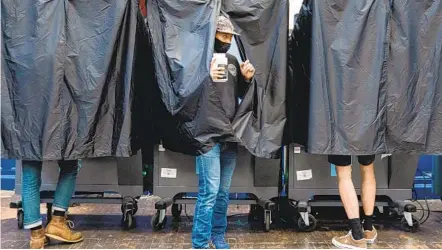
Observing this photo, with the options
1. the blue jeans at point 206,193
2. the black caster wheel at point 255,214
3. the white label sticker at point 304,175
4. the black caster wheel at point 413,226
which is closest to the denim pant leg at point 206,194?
the blue jeans at point 206,193

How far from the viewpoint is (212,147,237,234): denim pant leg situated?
3232 mm

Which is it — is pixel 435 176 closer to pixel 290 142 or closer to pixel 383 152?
pixel 383 152

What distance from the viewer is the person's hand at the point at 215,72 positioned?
3029 millimetres

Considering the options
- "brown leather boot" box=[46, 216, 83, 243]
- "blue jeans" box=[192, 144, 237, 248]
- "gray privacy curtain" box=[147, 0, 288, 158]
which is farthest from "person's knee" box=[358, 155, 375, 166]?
"brown leather boot" box=[46, 216, 83, 243]

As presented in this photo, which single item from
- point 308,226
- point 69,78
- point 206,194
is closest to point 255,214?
point 308,226

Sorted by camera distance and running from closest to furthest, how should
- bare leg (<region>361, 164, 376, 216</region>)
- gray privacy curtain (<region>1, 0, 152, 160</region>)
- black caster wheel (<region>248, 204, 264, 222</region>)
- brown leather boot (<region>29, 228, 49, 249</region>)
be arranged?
gray privacy curtain (<region>1, 0, 152, 160</region>) < brown leather boot (<region>29, 228, 49, 249</region>) < bare leg (<region>361, 164, 376, 216</region>) < black caster wheel (<region>248, 204, 264, 222</region>)

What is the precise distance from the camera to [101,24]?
11.1ft

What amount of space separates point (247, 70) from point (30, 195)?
1.74m

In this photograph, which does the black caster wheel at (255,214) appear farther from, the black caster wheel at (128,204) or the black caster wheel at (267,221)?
the black caster wheel at (128,204)

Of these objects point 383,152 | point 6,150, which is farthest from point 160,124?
point 383,152

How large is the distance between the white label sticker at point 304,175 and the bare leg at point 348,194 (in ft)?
1.36

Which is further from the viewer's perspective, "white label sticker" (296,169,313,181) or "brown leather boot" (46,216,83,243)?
"white label sticker" (296,169,313,181)

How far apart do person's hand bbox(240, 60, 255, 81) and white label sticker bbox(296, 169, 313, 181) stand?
1022mm

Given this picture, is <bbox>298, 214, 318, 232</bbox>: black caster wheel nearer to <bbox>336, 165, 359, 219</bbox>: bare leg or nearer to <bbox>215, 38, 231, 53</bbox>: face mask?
<bbox>336, 165, 359, 219</bbox>: bare leg
